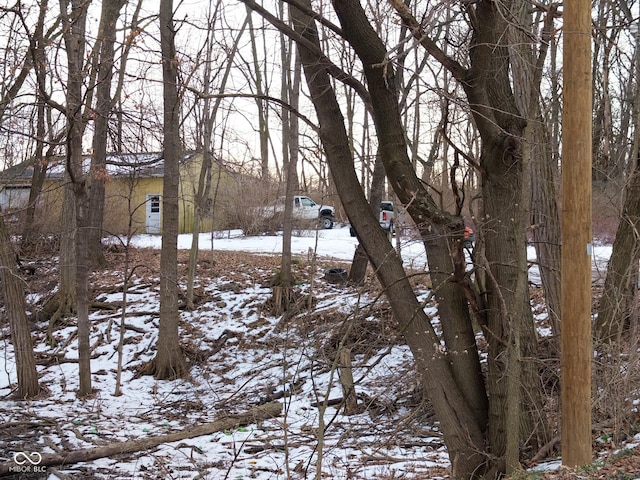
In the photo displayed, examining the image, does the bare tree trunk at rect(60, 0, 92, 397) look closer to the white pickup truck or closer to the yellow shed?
the yellow shed

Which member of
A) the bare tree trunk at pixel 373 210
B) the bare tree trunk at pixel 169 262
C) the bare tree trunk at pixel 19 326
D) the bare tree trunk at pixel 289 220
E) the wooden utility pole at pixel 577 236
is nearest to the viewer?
the wooden utility pole at pixel 577 236

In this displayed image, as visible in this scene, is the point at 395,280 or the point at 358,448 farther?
the point at 358,448

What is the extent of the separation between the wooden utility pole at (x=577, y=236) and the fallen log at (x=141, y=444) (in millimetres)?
3249

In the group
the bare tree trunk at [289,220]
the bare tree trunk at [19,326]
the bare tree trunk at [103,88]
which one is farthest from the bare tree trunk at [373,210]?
the bare tree trunk at [19,326]

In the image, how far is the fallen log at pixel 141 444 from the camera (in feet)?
21.5

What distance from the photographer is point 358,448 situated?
7.19m

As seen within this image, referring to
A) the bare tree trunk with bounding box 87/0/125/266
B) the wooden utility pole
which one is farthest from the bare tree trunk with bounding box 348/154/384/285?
the wooden utility pole

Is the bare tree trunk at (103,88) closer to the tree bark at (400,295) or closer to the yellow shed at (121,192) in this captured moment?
the yellow shed at (121,192)

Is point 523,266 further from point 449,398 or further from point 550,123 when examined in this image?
point 550,123

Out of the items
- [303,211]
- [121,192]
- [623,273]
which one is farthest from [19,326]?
[303,211]

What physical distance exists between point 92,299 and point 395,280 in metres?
10.7

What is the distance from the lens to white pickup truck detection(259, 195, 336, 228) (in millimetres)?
25078

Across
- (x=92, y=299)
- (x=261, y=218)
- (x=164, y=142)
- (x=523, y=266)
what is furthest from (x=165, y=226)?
(x=261, y=218)

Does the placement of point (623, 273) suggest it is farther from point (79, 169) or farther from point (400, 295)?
point (79, 169)
